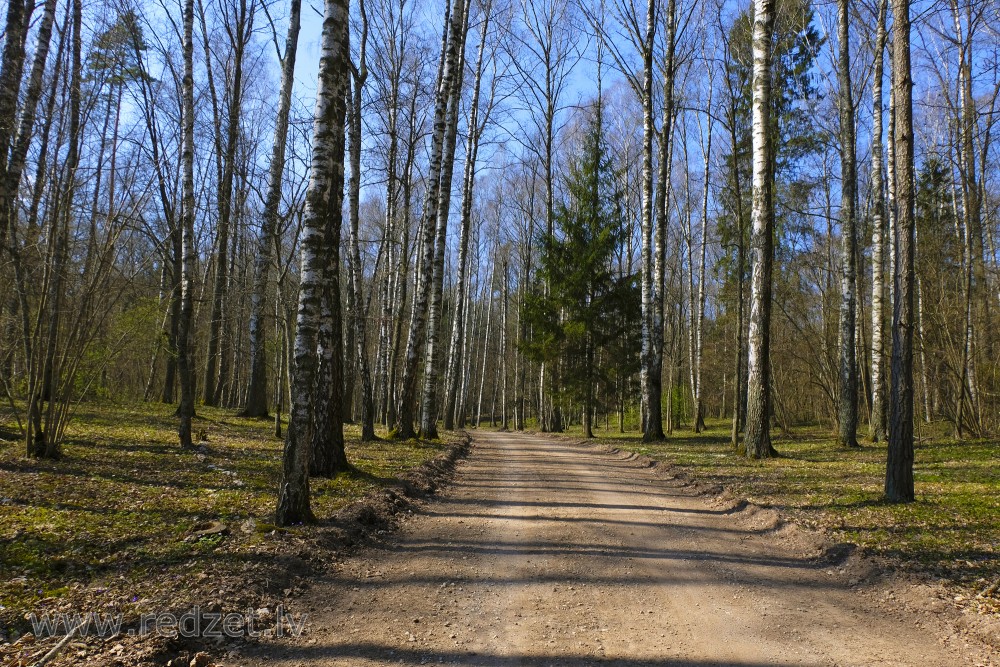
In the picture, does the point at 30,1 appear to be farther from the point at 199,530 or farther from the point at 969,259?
the point at 969,259

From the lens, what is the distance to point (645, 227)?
720 inches

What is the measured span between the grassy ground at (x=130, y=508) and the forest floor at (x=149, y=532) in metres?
0.01

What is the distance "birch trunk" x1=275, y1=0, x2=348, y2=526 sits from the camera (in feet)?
18.2

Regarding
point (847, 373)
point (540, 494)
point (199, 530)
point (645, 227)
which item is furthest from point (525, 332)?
point (199, 530)

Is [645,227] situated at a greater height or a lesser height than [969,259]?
greater

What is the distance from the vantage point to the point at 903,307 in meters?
6.84

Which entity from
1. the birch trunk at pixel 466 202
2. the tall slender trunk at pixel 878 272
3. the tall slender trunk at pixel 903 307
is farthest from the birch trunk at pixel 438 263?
Result: the tall slender trunk at pixel 878 272

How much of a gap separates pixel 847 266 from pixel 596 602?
562 inches

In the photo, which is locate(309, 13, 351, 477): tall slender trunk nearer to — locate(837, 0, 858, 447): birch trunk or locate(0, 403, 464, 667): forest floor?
locate(0, 403, 464, 667): forest floor

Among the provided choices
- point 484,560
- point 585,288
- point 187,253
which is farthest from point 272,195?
point 585,288

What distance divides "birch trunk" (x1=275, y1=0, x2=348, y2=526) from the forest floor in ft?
1.34

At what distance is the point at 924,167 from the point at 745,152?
9.32 meters

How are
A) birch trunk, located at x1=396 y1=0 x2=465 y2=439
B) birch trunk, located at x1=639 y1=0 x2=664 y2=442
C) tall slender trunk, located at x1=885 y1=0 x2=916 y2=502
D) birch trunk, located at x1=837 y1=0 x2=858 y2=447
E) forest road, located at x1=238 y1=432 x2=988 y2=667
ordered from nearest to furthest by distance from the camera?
forest road, located at x1=238 y1=432 x2=988 y2=667 < tall slender trunk, located at x1=885 y1=0 x2=916 y2=502 < birch trunk, located at x1=396 y1=0 x2=465 y2=439 < birch trunk, located at x1=837 y1=0 x2=858 y2=447 < birch trunk, located at x1=639 y1=0 x2=664 y2=442

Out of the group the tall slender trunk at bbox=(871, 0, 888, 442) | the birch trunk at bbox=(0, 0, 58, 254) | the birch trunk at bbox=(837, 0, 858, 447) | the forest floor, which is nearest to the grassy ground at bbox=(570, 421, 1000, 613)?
the birch trunk at bbox=(837, 0, 858, 447)
